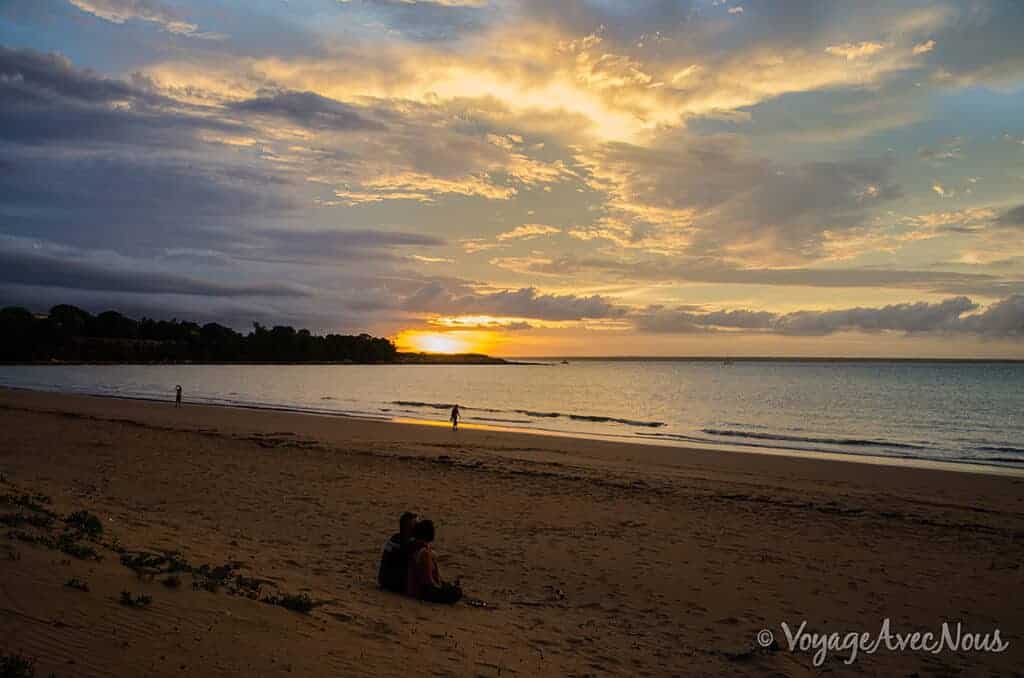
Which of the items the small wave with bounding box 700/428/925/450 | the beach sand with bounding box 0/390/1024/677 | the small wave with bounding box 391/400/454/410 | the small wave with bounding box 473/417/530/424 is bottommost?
the small wave with bounding box 391/400/454/410

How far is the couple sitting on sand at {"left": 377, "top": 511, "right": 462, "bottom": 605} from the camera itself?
8.67m

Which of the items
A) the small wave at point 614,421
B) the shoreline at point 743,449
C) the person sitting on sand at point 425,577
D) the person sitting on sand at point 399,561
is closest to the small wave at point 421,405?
the small wave at point 614,421

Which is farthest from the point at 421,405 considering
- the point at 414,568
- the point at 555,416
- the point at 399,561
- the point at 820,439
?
the point at 414,568

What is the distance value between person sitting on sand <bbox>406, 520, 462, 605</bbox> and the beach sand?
0.58 ft

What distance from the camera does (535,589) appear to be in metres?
9.74

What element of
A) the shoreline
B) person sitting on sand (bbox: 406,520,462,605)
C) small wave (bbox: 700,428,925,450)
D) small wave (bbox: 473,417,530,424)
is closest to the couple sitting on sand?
person sitting on sand (bbox: 406,520,462,605)

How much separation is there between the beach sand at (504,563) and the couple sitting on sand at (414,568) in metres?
0.19

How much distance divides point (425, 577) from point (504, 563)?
2480 millimetres

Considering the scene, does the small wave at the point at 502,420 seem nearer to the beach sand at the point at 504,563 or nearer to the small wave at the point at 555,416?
the small wave at the point at 555,416

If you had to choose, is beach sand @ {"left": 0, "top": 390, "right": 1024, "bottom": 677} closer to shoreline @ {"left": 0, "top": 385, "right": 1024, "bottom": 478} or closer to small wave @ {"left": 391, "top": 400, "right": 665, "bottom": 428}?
shoreline @ {"left": 0, "top": 385, "right": 1024, "bottom": 478}

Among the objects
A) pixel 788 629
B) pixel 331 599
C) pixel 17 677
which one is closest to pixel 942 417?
pixel 788 629

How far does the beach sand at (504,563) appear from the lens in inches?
250

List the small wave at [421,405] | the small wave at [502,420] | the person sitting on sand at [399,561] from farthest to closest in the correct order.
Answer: the small wave at [421,405] → the small wave at [502,420] → the person sitting on sand at [399,561]

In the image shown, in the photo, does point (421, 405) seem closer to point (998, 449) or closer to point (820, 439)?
point (820, 439)
